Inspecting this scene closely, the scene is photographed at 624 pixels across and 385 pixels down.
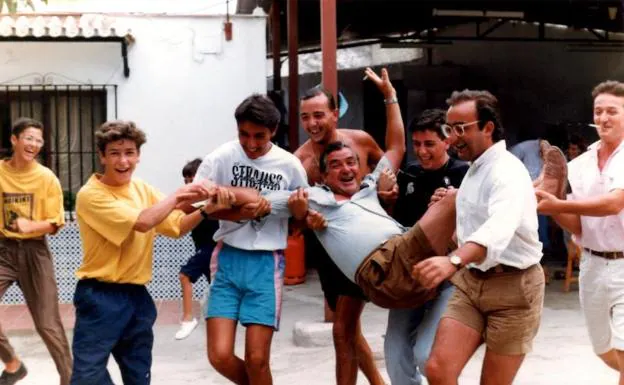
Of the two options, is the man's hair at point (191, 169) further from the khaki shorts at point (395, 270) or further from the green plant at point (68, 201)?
the green plant at point (68, 201)

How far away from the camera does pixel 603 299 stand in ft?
16.6

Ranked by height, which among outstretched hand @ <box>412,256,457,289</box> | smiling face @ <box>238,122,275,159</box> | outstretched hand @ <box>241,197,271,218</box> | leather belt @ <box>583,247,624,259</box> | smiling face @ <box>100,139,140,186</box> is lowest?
leather belt @ <box>583,247,624,259</box>

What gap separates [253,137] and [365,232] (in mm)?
761

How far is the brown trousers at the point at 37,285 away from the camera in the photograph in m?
6.03

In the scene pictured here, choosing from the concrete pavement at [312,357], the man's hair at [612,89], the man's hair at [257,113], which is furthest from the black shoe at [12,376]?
the man's hair at [612,89]

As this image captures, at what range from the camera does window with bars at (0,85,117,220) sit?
33.5 feet

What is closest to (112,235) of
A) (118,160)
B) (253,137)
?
(118,160)

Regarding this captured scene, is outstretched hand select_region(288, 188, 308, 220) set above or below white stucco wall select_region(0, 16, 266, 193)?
below

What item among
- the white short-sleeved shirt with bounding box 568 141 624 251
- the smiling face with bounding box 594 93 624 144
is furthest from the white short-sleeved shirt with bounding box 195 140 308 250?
the smiling face with bounding box 594 93 624 144

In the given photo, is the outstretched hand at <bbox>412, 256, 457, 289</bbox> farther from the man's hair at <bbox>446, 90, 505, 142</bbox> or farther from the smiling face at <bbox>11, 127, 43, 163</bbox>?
the smiling face at <bbox>11, 127, 43, 163</bbox>

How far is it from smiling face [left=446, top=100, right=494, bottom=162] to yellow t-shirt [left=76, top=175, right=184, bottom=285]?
61.7 inches

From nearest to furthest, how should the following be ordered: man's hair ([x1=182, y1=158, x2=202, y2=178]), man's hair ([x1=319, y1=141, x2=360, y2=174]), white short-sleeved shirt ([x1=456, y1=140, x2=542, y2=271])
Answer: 1. white short-sleeved shirt ([x1=456, y1=140, x2=542, y2=271])
2. man's hair ([x1=319, y1=141, x2=360, y2=174])
3. man's hair ([x1=182, y1=158, x2=202, y2=178])

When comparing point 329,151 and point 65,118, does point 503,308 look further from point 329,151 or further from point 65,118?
point 65,118

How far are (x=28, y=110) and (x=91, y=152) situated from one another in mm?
776
